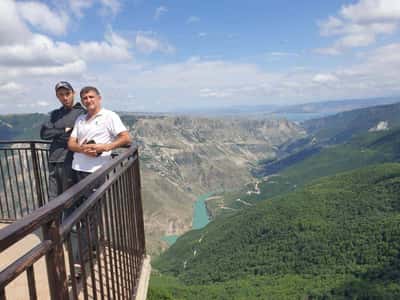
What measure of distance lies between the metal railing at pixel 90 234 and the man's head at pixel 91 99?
3.02ft

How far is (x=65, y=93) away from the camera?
594cm

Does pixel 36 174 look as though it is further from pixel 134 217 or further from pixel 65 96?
pixel 134 217

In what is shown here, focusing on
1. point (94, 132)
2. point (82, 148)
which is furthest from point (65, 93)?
point (82, 148)

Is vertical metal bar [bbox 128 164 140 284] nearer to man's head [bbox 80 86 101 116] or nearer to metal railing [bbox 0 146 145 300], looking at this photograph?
metal railing [bbox 0 146 145 300]

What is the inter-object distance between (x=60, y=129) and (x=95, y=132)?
1.04m

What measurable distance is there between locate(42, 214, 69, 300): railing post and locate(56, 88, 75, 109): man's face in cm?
400

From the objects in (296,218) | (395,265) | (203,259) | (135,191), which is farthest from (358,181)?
(135,191)

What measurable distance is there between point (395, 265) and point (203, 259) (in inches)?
2276

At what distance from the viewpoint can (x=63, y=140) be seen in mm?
6207

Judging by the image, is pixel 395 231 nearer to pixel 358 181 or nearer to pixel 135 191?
pixel 358 181

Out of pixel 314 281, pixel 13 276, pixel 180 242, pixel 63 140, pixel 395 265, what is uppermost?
pixel 63 140

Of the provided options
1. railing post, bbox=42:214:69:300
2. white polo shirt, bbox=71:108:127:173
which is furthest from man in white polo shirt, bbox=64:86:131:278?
railing post, bbox=42:214:69:300

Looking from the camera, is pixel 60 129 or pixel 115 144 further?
pixel 60 129

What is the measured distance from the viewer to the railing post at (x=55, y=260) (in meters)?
2.41
